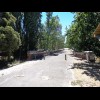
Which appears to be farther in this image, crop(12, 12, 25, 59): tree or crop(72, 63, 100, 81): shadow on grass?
crop(12, 12, 25, 59): tree

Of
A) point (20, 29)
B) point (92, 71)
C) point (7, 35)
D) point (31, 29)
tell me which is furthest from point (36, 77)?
point (31, 29)

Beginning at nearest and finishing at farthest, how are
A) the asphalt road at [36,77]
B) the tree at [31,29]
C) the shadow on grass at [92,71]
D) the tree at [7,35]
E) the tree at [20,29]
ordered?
the asphalt road at [36,77] → the shadow on grass at [92,71] → the tree at [7,35] → the tree at [20,29] → the tree at [31,29]

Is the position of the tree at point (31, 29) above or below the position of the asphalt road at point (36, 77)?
above

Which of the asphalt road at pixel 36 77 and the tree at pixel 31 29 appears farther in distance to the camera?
the tree at pixel 31 29

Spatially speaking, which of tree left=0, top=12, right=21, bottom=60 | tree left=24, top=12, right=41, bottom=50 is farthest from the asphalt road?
tree left=24, top=12, right=41, bottom=50

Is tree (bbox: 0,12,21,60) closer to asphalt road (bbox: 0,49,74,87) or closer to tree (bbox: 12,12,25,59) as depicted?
asphalt road (bbox: 0,49,74,87)

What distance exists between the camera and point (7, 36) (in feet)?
100

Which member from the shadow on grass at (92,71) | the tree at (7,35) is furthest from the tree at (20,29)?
the shadow on grass at (92,71)

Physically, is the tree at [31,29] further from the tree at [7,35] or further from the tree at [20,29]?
the tree at [7,35]

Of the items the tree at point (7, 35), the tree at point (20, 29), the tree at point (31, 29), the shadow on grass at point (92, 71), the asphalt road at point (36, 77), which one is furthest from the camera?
the tree at point (31, 29)
